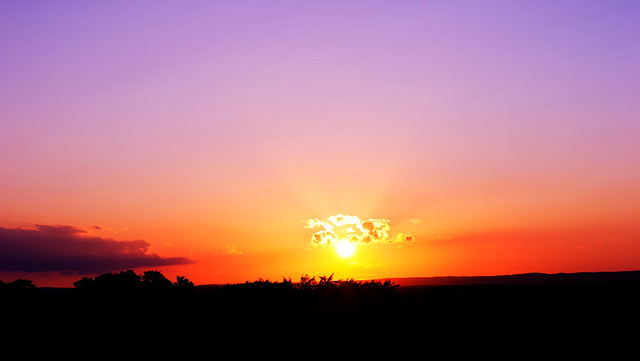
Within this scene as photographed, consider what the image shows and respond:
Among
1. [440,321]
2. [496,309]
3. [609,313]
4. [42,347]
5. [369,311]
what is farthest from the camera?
[609,313]

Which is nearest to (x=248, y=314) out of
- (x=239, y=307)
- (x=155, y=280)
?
(x=239, y=307)

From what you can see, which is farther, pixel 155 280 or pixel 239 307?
pixel 155 280

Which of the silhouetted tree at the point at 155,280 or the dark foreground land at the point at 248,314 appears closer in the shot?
the dark foreground land at the point at 248,314

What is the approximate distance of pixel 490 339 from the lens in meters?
20.6

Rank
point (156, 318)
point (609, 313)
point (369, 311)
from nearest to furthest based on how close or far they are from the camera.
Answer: point (156, 318), point (369, 311), point (609, 313)

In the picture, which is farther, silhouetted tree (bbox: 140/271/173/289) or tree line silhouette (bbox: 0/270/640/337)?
silhouetted tree (bbox: 140/271/173/289)

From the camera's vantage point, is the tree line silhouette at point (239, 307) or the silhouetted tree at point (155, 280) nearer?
the tree line silhouette at point (239, 307)

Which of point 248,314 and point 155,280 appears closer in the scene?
point 248,314

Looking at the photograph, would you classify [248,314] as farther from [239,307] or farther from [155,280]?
[155,280]

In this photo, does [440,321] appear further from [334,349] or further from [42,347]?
[42,347]

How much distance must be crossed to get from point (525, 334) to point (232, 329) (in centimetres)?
1155

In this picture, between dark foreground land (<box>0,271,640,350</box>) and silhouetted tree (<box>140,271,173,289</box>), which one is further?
silhouetted tree (<box>140,271,173,289</box>)

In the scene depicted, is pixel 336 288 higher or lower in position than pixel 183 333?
higher

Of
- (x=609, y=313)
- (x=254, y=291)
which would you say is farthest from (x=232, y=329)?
(x=609, y=313)
